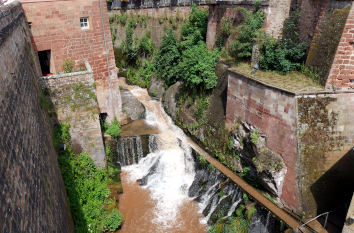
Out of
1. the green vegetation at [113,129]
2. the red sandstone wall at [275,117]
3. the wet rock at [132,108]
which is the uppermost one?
the red sandstone wall at [275,117]

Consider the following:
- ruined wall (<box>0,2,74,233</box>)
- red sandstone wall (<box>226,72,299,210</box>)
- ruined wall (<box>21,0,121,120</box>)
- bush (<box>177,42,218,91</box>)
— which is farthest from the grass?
ruined wall (<box>0,2,74,233</box>)

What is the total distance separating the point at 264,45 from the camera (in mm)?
12070

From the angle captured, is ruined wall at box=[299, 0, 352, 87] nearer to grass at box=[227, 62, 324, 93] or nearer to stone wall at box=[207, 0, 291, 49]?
grass at box=[227, 62, 324, 93]

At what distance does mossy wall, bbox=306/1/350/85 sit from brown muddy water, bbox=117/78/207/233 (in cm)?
656

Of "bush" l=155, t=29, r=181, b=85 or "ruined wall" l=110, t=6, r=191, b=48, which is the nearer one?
"bush" l=155, t=29, r=181, b=85

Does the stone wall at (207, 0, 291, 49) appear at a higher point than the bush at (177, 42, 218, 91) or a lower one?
higher

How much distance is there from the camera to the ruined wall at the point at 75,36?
38.5ft

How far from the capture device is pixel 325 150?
30.4 feet

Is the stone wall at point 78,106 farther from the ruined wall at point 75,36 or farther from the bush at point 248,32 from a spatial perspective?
the bush at point 248,32

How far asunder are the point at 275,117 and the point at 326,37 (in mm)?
3208

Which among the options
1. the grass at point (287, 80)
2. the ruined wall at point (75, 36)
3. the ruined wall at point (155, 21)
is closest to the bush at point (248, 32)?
the grass at point (287, 80)

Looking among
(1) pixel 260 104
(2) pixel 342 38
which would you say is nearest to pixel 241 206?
(1) pixel 260 104

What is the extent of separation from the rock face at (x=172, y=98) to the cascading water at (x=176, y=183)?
2.72 feet

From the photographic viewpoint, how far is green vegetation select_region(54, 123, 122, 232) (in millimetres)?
9484
